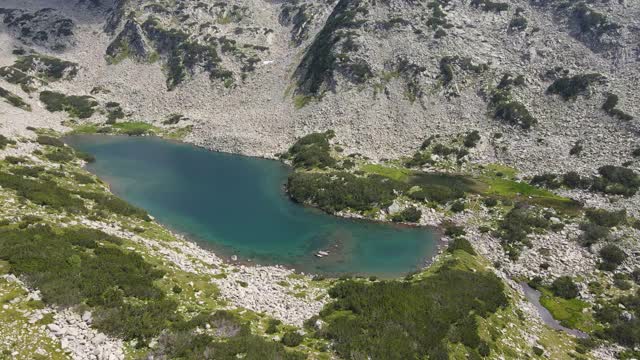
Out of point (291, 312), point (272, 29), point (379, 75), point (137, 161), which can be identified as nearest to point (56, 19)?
point (272, 29)

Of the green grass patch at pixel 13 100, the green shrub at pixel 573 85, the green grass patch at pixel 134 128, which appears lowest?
the green grass patch at pixel 134 128

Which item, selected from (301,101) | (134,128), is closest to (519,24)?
(301,101)

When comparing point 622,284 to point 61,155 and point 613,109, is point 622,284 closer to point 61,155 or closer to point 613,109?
point 613,109

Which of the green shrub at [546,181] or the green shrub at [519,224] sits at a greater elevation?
the green shrub at [546,181]

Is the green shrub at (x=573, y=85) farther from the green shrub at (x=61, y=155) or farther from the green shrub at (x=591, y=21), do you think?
the green shrub at (x=61, y=155)

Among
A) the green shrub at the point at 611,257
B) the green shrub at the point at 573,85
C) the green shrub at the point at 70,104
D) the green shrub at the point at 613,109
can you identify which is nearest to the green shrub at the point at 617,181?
the green shrub at the point at 613,109

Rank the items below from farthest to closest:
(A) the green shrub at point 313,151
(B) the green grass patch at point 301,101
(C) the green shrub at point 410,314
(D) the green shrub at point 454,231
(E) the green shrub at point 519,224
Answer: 1. (B) the green grass patch at point 301,101
2. (A) the green shrub at point 313,151
3. (D) the green shrub at point 454,231
4. (E) the green shrub at point 519,224
5. (C) the green shrub at point 410,314

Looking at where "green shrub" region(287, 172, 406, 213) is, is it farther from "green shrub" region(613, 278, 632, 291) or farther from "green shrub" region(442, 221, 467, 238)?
"green shrub" region(613, 278, 632, 291)
